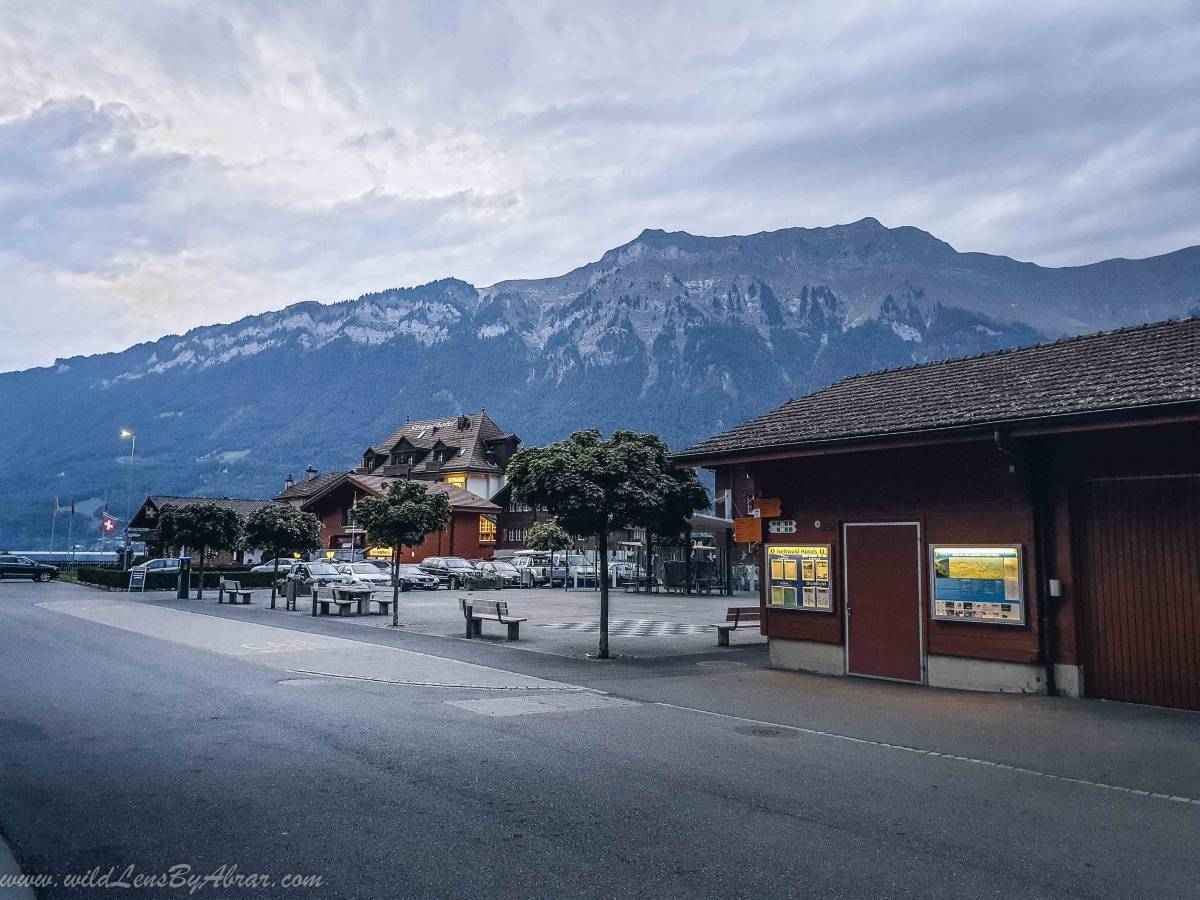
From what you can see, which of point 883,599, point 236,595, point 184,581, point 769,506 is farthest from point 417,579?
point 883,599

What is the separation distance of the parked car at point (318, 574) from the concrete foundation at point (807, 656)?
25.9 metres

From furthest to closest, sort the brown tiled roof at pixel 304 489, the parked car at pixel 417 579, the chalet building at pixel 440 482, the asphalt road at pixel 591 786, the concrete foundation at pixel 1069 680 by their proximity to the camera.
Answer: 1. the brown tiled roof at pixel 304 489
2. the chalet building at pixel 440 482
3. the parked car at pixel 417 579
4. the concrete foundation at pixel 1069 680
5. the asphalt road at pixel 591 786

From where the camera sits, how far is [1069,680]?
11.9m

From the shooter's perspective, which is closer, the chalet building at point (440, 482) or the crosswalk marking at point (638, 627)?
the crosswalk marking at point (638, 627)

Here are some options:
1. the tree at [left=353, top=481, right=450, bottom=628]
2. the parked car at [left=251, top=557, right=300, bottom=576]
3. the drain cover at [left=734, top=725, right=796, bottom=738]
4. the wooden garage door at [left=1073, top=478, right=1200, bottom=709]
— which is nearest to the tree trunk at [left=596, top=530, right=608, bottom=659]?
the drain cover at [left=734, top=725, right=796, bottom=738]

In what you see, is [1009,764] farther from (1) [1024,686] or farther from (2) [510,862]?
(2) [510,862]

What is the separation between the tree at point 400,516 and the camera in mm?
25594

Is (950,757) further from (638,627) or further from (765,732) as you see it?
(638,627)

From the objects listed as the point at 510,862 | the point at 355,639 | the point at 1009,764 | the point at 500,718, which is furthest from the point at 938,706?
the point at 355,639

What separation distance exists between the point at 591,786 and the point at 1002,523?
7972 mm

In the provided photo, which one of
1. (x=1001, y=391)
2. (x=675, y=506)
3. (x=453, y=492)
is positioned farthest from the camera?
(x=453, y=492)

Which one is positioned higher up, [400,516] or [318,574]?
[400,516]

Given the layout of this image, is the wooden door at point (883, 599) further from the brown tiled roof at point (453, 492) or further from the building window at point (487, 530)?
the building window at point (487, 530)

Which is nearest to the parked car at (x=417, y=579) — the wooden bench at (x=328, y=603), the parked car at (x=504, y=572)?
the parked car at (x=504, y=572)
